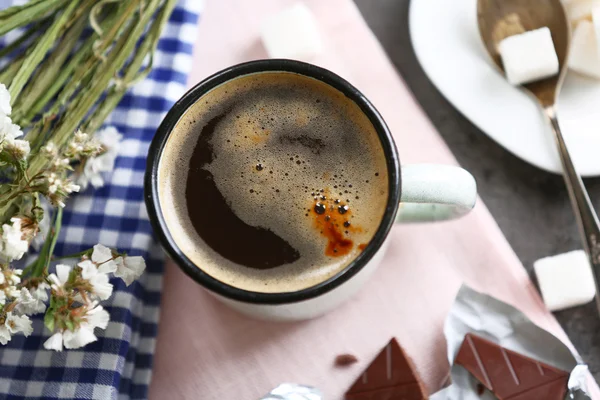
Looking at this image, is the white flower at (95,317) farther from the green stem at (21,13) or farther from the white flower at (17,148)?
the green stem at (21,13)

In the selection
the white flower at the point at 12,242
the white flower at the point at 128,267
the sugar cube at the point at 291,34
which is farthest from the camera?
the sugar cube at the point at 291,34

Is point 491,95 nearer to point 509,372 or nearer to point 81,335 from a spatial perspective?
point 509,372

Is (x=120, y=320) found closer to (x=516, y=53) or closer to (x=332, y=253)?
(x=332, y=253)

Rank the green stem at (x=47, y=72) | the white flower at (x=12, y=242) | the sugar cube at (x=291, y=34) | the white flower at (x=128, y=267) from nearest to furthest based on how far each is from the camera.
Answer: the white flower at (x=12, y=242) < the white flower at (x=128, y=267) < the green stem at (x=47, y=72) < the sugar cube at (x=291, y=34)

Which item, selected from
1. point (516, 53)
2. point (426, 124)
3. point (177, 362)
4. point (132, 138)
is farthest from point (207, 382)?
point (516, 53)

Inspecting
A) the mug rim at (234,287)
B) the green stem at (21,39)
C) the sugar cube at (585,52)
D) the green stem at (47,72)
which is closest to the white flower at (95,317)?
the mug rim at (234,287)

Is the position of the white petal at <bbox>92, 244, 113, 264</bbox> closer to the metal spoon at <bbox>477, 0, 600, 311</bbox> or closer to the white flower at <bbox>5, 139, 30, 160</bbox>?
the white flower at <bbox>5, 139, 30, 160</bbox>

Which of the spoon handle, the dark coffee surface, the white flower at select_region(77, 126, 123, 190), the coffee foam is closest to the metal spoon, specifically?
the spoon handle
